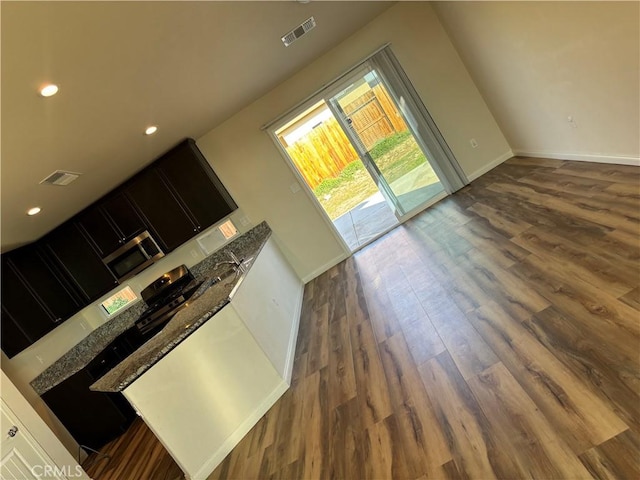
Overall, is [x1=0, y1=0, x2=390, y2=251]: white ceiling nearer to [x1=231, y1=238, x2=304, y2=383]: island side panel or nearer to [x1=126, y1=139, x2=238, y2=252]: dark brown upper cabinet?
[x1=126, y1=139, x2=238, y2=252]: dark brown upper cabinet

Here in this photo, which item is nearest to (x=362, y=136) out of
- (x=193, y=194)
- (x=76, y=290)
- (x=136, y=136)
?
(x=193, y=194)

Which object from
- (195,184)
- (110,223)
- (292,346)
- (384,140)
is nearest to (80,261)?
(110,223)

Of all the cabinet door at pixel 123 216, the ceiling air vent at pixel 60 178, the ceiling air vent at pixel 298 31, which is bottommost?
the cabinet door at pixel 123 216

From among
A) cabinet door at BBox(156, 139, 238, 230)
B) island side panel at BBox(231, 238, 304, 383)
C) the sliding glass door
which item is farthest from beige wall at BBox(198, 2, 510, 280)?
island side panel at BBox(231, 238, 304, 383)

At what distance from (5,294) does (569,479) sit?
5035mm

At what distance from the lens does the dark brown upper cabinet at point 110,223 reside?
15.6ft

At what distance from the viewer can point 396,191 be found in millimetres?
5996

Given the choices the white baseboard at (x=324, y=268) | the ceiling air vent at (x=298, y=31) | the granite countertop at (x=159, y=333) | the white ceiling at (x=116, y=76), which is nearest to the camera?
the white ceiling at (x=116, y=76)

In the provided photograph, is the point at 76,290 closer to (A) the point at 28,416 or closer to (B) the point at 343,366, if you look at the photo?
(A) the point at 28,416

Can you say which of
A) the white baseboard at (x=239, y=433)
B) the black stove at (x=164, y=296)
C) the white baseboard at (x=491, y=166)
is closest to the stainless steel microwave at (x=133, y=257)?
the black stove at (x=164, y=296)

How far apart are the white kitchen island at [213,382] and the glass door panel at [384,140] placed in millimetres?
2868

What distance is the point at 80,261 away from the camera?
4.82 meters

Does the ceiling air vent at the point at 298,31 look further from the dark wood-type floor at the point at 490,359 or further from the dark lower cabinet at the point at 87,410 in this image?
the dark lower cabinet at the point at 87,410

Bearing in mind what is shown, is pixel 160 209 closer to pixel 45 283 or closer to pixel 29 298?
pixel 45 283
